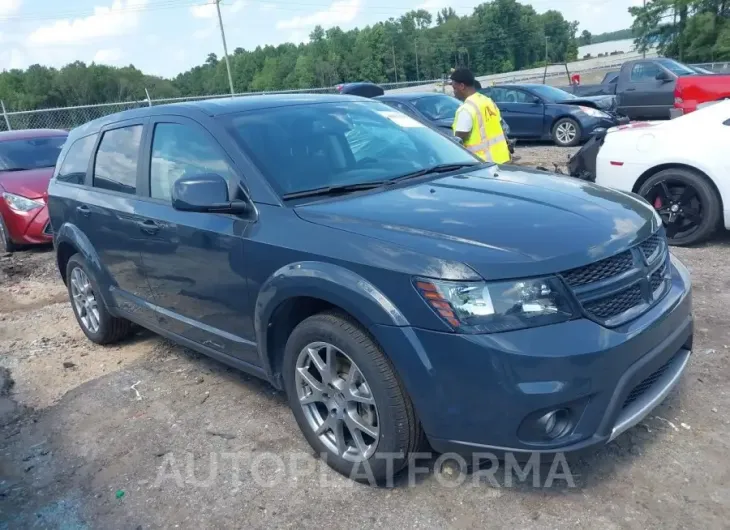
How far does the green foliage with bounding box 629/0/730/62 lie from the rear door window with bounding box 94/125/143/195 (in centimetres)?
4587

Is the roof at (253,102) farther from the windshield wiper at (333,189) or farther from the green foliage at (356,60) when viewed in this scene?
the green foliage at (356,60)

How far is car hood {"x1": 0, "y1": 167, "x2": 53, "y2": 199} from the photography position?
27.8 feet

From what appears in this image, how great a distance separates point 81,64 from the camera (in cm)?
4953

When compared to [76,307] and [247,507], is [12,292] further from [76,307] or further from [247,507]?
[247,507]

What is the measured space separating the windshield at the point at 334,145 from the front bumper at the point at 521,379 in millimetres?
1121

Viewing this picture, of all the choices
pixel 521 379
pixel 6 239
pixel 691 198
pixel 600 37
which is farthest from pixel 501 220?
pixel 600 37

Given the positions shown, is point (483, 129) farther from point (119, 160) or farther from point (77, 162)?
point (77, 162)

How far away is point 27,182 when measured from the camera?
860 cm

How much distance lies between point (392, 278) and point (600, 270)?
83 cm

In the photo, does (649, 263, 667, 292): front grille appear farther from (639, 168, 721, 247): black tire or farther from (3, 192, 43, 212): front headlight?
(3, 192, 43, 212): front headlight

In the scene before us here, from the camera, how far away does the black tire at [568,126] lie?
47.8ft

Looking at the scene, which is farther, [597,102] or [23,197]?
[597,102]

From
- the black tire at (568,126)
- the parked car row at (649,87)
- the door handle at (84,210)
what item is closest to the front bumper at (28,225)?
the door handle at (84,210)

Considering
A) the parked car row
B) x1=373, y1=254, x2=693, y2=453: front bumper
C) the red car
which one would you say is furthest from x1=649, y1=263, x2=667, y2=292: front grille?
the parked car row
